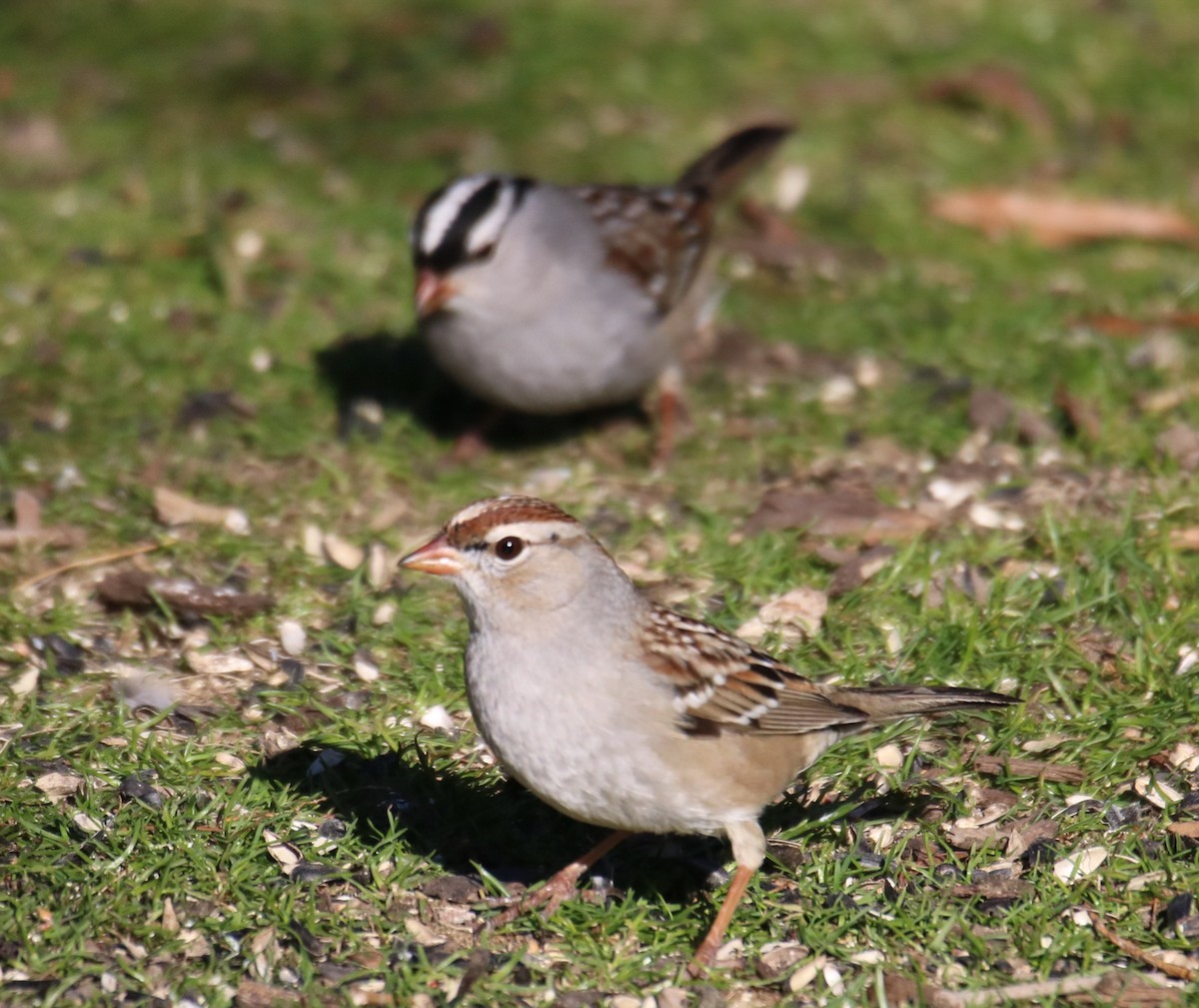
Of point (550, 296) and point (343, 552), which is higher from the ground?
point (550, 296)

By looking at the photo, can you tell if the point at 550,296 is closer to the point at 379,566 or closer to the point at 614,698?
the point at 379,566

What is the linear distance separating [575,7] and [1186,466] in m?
5.32

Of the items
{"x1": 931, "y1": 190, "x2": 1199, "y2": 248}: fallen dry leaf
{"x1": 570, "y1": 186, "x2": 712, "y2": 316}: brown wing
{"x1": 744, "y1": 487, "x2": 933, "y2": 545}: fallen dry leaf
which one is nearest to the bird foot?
{"x1": 744, "y1": 487, "x2": 933, "y2": 545}: fallen dry leaf

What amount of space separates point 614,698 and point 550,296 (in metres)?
2.66

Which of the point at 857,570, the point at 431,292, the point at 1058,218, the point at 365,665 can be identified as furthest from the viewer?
the point at 1058,218

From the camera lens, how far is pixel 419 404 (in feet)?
21.5

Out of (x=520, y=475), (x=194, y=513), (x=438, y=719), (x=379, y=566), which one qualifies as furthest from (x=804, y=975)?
(x=194, y=513)

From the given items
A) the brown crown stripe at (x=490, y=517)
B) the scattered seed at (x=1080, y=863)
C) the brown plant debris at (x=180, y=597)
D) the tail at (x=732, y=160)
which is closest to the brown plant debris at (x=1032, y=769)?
the scattered seed at (x=1080, y=863)

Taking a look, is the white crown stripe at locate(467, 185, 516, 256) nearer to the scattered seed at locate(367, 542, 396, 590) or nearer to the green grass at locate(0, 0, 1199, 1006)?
the green grass at locate(0, 0, 1199, 1006)

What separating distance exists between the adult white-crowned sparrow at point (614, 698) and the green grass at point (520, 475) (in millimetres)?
341

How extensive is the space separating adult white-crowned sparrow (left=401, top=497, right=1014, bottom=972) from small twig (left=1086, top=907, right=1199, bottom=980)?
0.58m

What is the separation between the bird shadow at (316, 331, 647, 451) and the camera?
6.40 meters

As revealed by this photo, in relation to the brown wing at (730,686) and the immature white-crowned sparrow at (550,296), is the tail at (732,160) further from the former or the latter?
the brown wing at (730,686)

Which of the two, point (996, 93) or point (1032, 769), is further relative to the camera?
point (996, 93)
